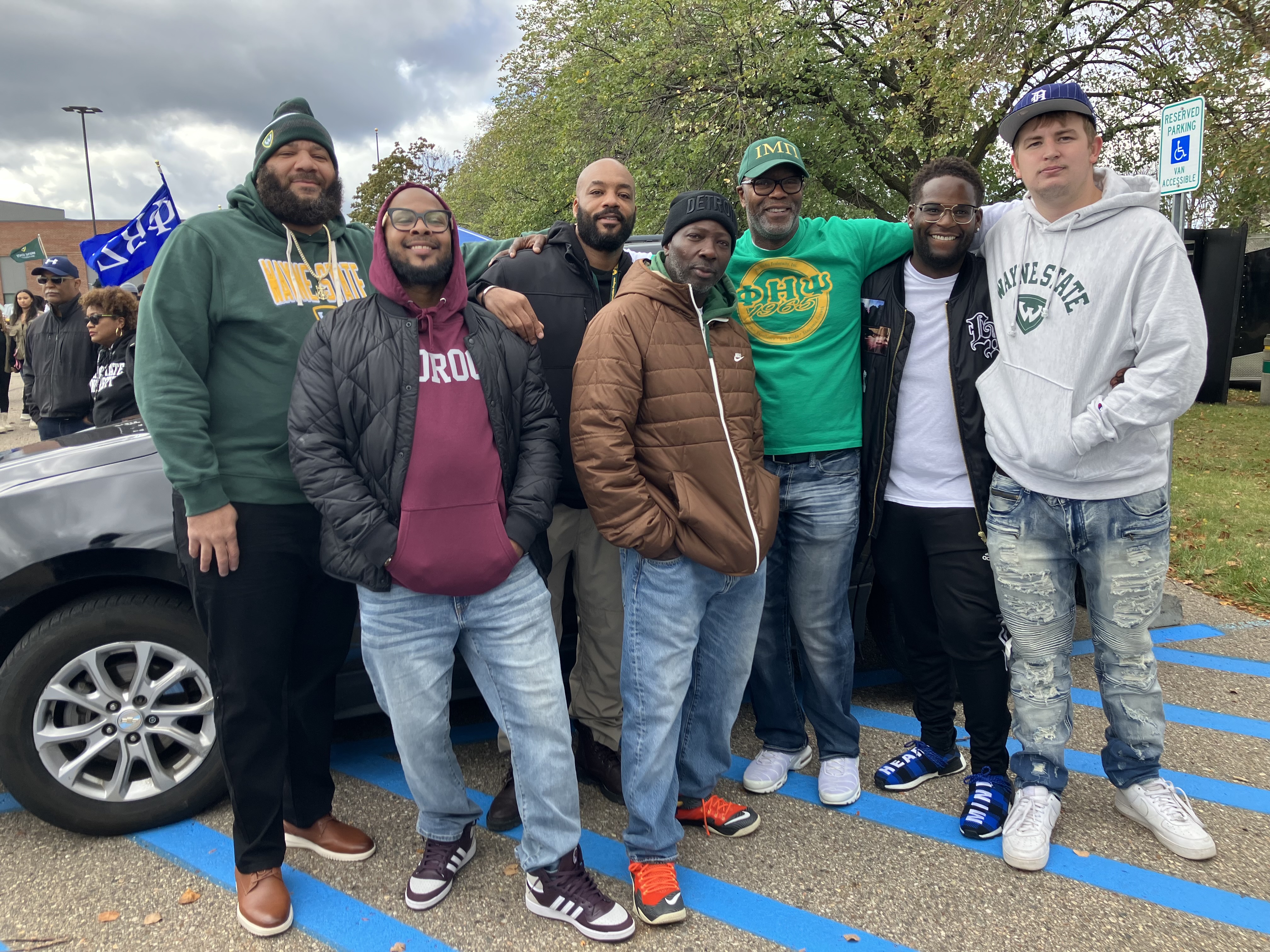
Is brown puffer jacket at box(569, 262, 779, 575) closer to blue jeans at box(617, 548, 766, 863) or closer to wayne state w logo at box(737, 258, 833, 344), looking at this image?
blue jeans at box(617, 548, 766, 863)

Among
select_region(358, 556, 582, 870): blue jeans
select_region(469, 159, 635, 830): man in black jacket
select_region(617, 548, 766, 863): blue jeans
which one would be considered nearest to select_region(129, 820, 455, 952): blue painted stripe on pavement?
select_region(358, 556, 582, 870): blue jeans

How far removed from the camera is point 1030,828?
2658 millimetres

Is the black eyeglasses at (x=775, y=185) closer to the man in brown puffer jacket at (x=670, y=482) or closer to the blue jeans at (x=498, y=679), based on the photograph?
the man in brown puffer jacket at (x=670, y=482)

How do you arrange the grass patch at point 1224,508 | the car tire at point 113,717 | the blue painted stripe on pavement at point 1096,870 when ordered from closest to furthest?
the blue painted stripe on pavement at point 1096,870 → the car tire at point 113,717 → the grass patch at point 1224,508

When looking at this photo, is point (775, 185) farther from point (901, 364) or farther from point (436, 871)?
point (436, 871)

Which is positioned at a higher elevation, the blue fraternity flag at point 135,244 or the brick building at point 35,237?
the brick building at point 35,237

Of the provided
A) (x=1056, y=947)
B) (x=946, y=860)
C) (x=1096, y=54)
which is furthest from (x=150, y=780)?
(x=1096, y=54)

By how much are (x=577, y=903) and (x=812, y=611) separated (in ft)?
3.93

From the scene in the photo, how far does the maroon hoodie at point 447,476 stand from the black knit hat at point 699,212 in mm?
628

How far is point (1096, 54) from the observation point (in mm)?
11844

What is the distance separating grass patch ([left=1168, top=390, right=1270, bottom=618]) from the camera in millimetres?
5355

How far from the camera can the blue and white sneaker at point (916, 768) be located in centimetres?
306

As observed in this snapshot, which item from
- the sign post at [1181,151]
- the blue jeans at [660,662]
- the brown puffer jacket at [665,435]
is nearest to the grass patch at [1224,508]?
the sign post at [1181,151]

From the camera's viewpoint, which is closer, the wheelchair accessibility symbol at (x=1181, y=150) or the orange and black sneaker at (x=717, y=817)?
the orange and black sneaker at (x=717, y=817)
